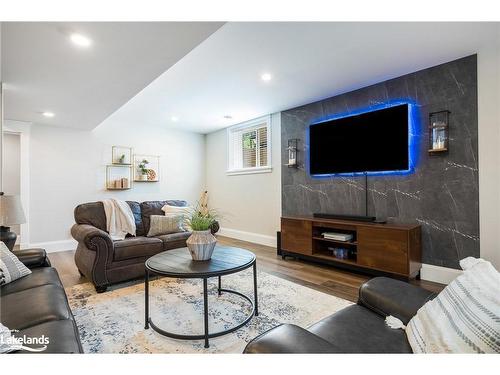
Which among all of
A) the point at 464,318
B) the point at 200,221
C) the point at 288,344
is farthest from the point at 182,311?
the point at 464,318

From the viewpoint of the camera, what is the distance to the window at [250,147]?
198 inches

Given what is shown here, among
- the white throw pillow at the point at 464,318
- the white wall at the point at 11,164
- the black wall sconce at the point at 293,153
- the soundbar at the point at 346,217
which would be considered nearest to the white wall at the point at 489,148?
the soundbar at the point at 346,217

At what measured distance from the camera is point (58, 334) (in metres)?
1.12

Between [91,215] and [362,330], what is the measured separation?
3.31 m

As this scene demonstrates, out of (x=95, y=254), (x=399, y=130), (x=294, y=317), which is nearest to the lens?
(x=294, y=317)

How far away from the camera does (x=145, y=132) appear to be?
5.49m

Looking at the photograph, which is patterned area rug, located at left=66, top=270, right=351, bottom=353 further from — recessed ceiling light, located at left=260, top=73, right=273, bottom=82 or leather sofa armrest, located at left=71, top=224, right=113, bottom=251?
recessed ceiling light, located at left=260, top=73, right=273, bottom=82

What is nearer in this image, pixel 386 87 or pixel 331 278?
pixel 331 278

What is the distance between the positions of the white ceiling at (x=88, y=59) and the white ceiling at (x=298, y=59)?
477mm

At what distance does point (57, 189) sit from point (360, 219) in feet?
16.1

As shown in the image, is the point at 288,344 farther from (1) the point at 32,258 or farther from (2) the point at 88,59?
(2) the point at 88,59
